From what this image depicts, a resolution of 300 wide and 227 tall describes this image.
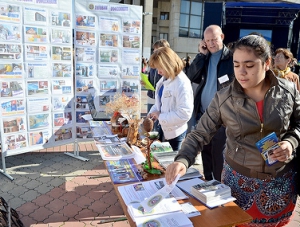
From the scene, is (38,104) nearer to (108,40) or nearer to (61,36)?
(61,36)

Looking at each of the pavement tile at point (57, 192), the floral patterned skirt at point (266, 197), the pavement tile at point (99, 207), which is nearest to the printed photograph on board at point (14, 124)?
the pavement tile at point (57, 192)

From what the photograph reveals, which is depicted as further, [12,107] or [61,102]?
[61,102]

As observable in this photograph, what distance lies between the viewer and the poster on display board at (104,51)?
147 inches

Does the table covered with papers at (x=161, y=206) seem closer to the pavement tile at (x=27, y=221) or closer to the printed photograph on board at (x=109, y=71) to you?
the pavement tile at (x=27, y=221)

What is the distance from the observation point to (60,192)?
3064mm

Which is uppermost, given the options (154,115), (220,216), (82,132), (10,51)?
(10,51)

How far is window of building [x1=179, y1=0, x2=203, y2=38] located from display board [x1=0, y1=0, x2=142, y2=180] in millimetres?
19079

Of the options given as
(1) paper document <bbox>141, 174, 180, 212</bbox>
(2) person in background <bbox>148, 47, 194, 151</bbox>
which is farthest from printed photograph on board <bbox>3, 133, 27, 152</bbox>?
(1) paper document <bbox>141, 174, 180, 212</bbox>

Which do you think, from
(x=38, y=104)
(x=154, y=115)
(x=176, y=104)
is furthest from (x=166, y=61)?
(x=38, y=104)

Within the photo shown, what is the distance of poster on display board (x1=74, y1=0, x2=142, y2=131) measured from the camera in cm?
373

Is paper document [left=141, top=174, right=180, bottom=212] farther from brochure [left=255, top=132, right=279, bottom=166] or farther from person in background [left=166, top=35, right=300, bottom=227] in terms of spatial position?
brochure [left=255, top=132, right=279, bottom=166]

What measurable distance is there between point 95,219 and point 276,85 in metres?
2.10

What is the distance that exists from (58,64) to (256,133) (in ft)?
10.0

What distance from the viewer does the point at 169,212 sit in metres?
1.25
